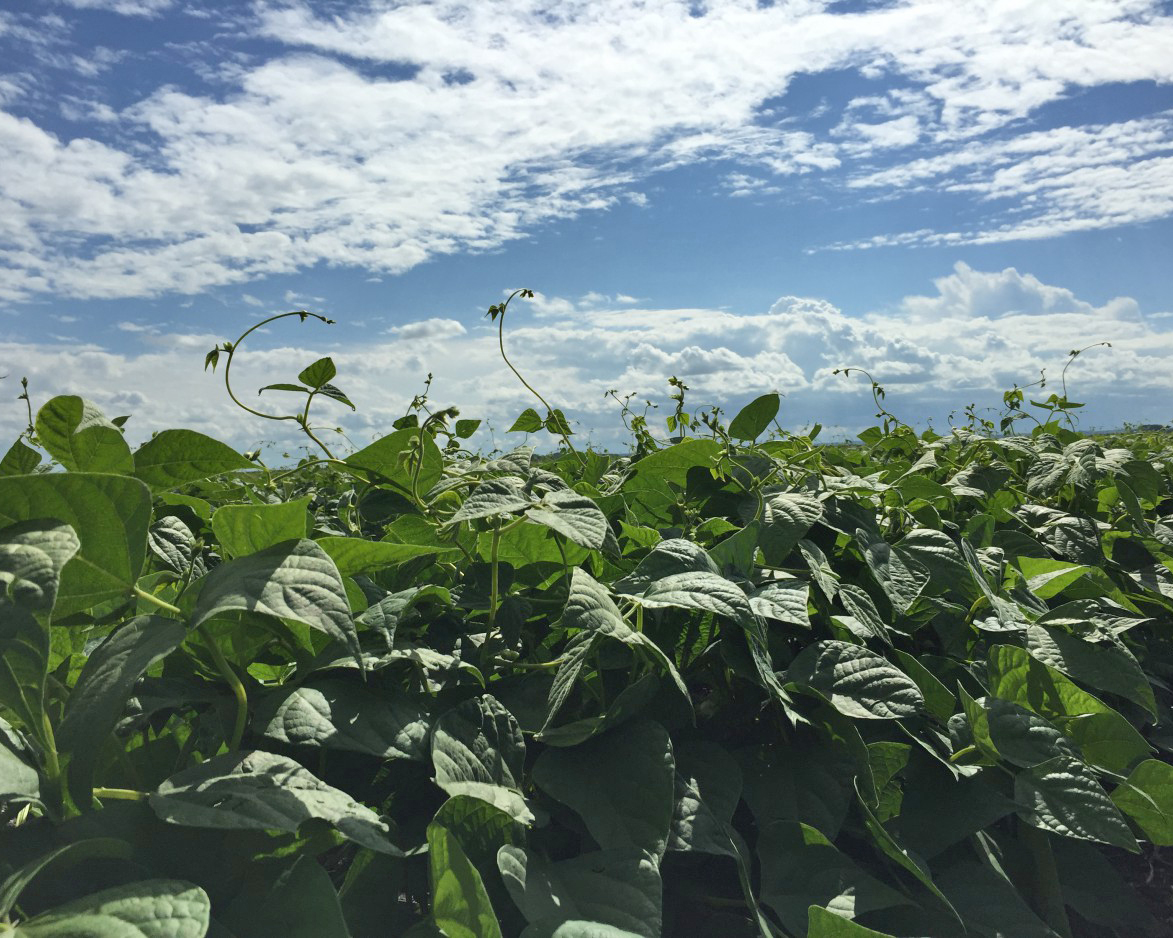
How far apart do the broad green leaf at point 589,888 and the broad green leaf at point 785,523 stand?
743mm

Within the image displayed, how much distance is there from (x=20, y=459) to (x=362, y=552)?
60cm

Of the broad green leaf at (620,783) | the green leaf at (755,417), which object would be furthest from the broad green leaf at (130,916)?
the green leaf at (755,417)

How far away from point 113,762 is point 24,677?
0.69ft

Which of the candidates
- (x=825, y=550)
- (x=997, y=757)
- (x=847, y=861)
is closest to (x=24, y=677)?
(x=847, y=861)

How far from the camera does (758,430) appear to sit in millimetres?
2215

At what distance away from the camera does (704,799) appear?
4.30ft

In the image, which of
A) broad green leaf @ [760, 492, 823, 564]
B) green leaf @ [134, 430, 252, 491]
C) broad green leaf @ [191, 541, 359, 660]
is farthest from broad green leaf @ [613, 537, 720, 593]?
green leaf @ [134, 430, 252, 491]

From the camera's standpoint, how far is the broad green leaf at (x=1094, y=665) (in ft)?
6.08

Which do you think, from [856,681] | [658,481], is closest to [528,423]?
[658,481]

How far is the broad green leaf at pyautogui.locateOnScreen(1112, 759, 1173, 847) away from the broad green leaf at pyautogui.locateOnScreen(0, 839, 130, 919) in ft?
5.08

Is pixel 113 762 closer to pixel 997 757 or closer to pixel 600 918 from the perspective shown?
pixel 600 918

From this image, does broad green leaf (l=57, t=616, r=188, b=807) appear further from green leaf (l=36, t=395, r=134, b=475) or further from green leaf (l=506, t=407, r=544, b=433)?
green leaf (l=506, t=407, r=544, b=433)

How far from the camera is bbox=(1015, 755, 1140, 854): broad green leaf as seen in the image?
1.36 m

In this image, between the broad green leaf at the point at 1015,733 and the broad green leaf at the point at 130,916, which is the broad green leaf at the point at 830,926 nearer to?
the broad green leaf at the point at 1015,733
